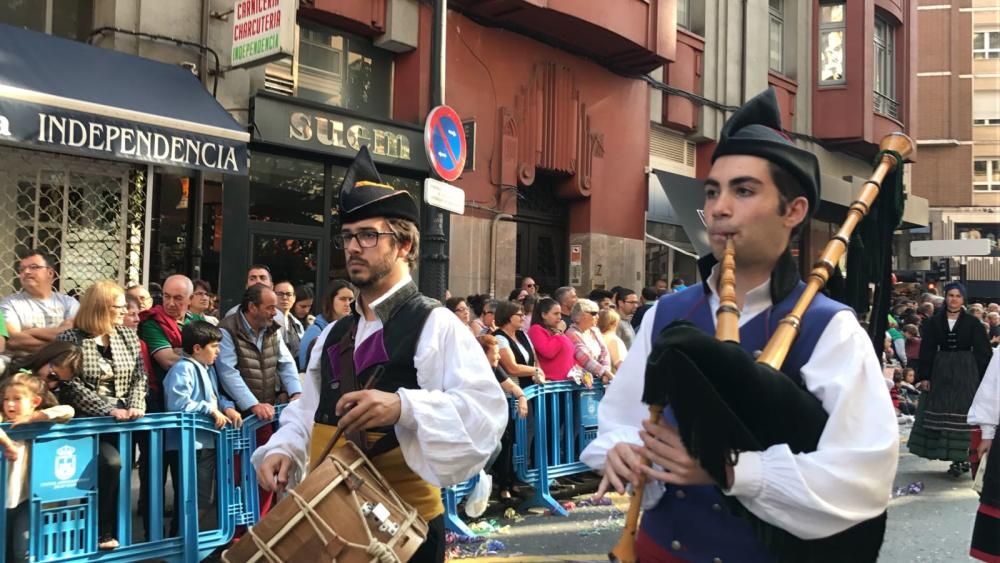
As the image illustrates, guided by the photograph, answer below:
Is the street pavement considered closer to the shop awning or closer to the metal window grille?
the shop awning

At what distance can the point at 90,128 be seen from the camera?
7.90 meters

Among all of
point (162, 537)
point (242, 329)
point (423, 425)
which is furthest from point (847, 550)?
point (242, 329)

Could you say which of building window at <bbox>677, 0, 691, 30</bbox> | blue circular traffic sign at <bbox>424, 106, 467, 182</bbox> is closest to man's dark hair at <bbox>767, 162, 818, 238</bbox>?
blue circular traffic sign at <bbox>424, 106, 467, 182</bbox>

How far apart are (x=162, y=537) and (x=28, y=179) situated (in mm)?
5329

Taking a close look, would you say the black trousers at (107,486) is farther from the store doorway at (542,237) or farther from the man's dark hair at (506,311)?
the store doorway at (542,237)

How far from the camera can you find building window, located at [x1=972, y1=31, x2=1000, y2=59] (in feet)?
136

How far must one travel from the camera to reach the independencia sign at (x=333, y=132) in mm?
10250

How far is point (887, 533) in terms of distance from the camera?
6.34 m

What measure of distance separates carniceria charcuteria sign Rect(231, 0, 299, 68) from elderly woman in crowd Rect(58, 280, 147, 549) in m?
4.58

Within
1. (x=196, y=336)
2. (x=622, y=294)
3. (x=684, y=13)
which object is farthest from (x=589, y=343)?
(x=684, y=13)

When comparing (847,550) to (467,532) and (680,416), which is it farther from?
(467,532)

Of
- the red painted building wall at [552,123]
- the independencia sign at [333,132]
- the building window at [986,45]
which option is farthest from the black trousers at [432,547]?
the building window at [986,45]

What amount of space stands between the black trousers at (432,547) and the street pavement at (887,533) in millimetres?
2390

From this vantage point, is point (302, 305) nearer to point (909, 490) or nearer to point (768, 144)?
point (909, 490)
